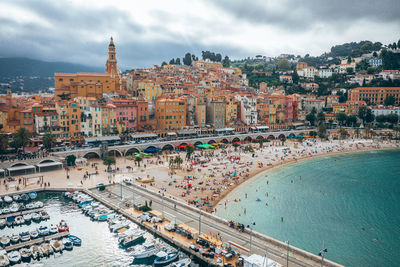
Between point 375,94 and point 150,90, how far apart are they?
7277 centimetres

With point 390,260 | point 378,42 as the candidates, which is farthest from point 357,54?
point 390,260

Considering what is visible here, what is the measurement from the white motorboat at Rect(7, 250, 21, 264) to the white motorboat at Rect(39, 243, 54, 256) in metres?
1.75

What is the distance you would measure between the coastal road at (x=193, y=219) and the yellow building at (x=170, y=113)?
31063mm

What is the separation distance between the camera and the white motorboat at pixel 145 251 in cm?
2523

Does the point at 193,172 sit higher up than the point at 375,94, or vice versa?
the point at 375,94

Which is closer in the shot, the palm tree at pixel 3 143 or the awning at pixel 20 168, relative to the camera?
the awning at pixel 20 168

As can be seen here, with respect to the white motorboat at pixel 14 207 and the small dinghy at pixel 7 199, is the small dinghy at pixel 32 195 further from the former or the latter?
the white motorboat at pixel 14 207

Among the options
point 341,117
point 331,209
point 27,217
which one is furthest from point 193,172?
point 341,117

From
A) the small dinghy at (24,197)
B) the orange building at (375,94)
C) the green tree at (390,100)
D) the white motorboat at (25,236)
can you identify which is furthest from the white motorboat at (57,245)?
the green tree at (390,100)

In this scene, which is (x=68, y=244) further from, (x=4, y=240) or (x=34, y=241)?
(x=4, y=240)

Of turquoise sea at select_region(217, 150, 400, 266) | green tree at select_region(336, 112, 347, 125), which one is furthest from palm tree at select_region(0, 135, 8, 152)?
green tree at select_region(336, 112, 347, 125)

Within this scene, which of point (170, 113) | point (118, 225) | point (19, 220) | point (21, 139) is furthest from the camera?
point (170, 113)

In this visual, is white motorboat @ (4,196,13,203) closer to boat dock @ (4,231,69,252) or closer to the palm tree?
boat dock @ (4,231,69,252)

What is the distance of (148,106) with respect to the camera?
236 ft
